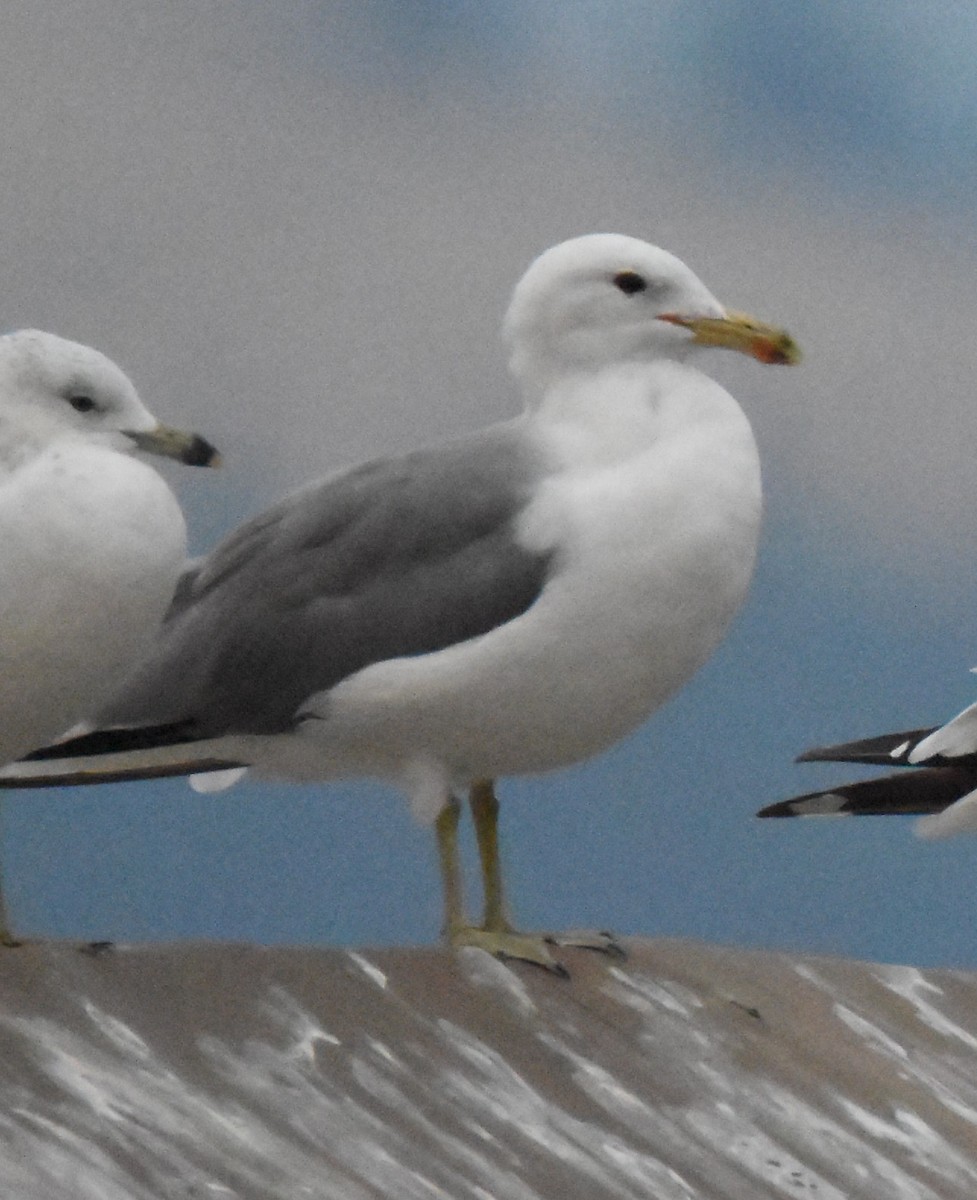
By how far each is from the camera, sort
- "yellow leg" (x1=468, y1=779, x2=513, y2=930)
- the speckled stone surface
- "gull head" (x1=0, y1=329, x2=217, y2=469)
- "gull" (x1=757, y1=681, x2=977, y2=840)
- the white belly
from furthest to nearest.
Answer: "gull" (x1=757, y1=681, x2=977, y2=840) < "yellow leg" (x1=468, y1=779, x2=513, y2=930) < the white belly < "gull head" (x1=0, y1=329, x2=217, y2=469) < the speckled stone surface

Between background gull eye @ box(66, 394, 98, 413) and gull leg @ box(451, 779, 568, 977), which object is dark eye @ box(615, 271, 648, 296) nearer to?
gull leg @ box(451, 779, 568, 977)

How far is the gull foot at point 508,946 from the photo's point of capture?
3047mm

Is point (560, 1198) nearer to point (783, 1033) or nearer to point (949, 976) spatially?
point (783, 1033)

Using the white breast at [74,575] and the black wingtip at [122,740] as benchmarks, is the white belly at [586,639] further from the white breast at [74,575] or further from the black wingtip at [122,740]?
the white breast at [74,575]

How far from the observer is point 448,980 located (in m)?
2.93

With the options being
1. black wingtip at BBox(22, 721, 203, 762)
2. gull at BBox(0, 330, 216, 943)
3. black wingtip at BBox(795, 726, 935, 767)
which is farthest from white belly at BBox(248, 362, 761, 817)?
black wingtip at BBox(795, 726, 935, 767)

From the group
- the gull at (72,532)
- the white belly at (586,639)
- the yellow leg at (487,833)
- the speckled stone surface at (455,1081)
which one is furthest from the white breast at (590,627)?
the gull at (72,532)

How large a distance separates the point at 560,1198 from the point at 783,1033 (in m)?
0.70

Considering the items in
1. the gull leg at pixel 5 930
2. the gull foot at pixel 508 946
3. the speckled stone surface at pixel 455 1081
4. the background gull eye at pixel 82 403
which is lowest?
the speckled stone surface at pixel 455 1081

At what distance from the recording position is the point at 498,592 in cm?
304

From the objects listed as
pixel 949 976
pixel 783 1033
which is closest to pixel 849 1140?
pixel 783 1033

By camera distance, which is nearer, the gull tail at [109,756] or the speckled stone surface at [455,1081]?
the speckled stone surface at [455,1081]

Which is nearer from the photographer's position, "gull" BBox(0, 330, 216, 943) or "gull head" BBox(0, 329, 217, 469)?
"gull" BBox(0, 330, 216, 943)

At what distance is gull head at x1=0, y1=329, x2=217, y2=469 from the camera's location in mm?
2729
